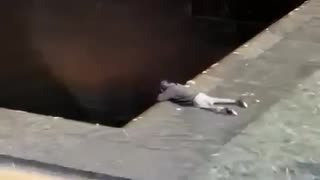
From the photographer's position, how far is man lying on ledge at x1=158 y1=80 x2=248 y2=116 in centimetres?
91

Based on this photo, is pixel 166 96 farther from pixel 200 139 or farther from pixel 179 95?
pixel 200 139

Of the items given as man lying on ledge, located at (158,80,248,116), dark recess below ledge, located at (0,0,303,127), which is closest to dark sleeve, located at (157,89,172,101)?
man lying on ledge, located at (158,80,248,116)

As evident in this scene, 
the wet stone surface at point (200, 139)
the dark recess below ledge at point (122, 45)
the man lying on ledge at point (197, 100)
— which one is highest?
the man lying on ledge at point (197, 100)

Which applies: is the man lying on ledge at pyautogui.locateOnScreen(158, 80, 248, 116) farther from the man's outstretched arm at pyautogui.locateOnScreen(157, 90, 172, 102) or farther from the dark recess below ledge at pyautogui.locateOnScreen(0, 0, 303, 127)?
the dark recess below ledge at pyautogui.locateOnScreen(0, 0, 303, 127)

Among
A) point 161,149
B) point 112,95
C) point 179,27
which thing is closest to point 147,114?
point 161,149

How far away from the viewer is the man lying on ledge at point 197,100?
0.91 meters

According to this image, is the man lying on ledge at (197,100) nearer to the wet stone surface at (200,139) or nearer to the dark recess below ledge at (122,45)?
the wet stone surface at (200,139)

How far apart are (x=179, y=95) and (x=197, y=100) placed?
0.11 ft

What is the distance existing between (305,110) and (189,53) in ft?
3.02

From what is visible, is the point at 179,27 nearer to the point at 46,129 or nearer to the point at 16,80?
the point at 16,80

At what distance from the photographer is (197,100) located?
0.92 meters

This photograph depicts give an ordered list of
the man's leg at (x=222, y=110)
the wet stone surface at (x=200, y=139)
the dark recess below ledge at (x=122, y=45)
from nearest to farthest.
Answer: the wet stone surface at (x=200, y=139) < the man's leg at (x=222, y=110) < the dark recess below ledge at (x=122, y=45)

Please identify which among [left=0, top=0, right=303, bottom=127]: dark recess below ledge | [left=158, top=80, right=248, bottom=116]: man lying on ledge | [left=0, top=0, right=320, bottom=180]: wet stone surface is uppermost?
[left=158, top=80, right=248, bottom=116]: man lying on ledge

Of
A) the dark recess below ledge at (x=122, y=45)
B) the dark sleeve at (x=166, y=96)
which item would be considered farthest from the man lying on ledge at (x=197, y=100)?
the dark recess below ledge at (x=122, y=45)
